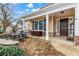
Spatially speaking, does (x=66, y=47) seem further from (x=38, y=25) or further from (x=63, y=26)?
(x=63, y=26)

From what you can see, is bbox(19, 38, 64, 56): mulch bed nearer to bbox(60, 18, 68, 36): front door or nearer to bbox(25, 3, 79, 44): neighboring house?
bbox(25, 3, 79, 44): neighboring house

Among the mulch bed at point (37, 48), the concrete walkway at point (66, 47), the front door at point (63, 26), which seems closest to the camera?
the concrete walkway at point (66, 47)

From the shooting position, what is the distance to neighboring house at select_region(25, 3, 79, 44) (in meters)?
6.34

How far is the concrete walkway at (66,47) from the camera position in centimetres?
604

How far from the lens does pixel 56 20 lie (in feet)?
29.9

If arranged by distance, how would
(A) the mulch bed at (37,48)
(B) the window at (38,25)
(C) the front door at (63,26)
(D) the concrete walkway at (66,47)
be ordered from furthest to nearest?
(C) the front door at (63,26), (B) the window at (38,25), (A) the mulch bed at (37,48), (D) the concrete walkway at (66,47)

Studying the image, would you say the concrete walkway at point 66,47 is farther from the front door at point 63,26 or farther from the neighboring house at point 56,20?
the front door at point 63,26

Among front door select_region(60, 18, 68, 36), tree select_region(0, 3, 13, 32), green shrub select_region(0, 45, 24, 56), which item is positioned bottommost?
green shrub select_region(0, 45, 24, 56)

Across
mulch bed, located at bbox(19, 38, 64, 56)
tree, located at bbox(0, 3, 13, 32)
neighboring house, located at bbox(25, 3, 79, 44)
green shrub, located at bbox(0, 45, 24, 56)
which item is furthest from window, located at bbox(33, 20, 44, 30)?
green shrub, located at bbox(0, 45, 24, 56)

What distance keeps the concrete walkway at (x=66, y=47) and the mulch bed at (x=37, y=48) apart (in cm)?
19

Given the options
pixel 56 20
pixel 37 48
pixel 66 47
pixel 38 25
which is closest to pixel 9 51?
pixel 37 48

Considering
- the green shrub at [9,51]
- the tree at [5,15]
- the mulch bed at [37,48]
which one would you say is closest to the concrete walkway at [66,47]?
the mulch bed at [37,48]

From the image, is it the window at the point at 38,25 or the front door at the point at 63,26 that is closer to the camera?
the window at the point at 38,25

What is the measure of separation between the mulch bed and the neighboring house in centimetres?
59
